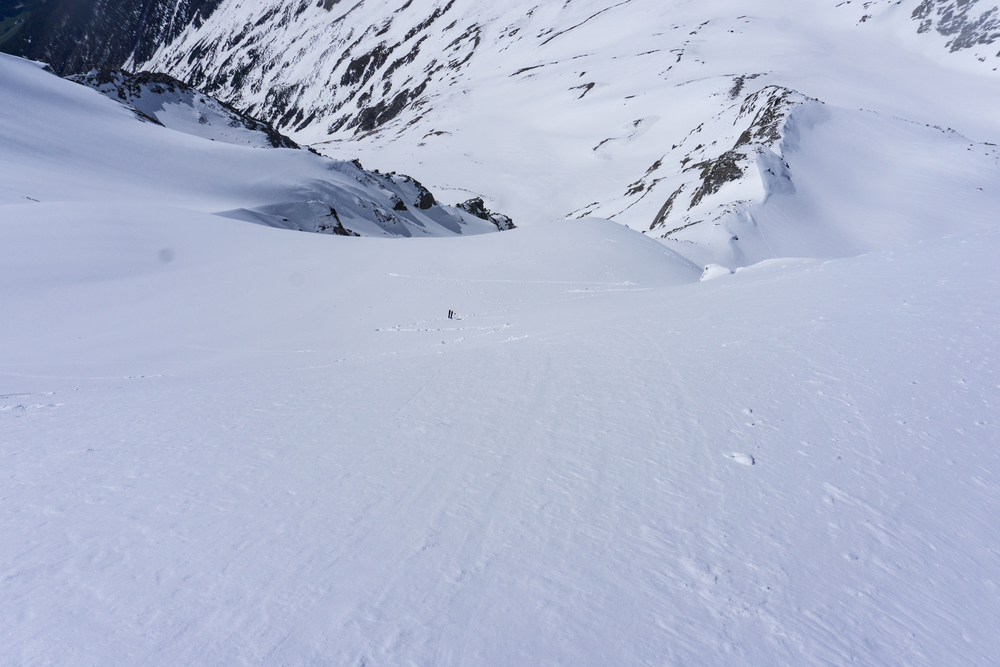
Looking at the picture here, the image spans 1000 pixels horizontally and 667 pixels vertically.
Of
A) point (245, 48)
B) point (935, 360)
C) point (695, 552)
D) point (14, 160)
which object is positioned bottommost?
point (245, 48)

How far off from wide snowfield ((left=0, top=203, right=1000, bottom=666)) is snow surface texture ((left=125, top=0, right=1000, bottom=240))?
16261 mm

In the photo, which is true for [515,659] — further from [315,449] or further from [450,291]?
[450,291]

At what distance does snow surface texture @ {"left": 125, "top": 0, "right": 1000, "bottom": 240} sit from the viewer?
42.6 meters

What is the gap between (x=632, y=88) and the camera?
60781mm

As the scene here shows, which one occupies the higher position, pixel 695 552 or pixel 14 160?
pixel 695 552

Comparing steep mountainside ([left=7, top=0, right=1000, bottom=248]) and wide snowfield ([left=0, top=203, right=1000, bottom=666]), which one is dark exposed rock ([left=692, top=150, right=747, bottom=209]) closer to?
steep mountainside ([left=7, top=0, right=1000, bottom=248])

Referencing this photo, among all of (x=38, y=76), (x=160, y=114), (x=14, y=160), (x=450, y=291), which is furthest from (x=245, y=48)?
(x=450, y=291)

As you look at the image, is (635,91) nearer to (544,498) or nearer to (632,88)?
(632,88)

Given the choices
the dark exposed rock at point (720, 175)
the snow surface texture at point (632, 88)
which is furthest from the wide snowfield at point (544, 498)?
the dark exposed rock at point (720, 175)

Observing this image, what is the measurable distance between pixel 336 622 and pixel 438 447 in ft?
4.59

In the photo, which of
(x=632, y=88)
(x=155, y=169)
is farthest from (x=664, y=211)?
(x=632, y=88)

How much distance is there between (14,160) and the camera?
1805cm

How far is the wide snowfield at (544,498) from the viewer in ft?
6.10

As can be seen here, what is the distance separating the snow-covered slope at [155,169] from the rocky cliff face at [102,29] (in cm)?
19146
